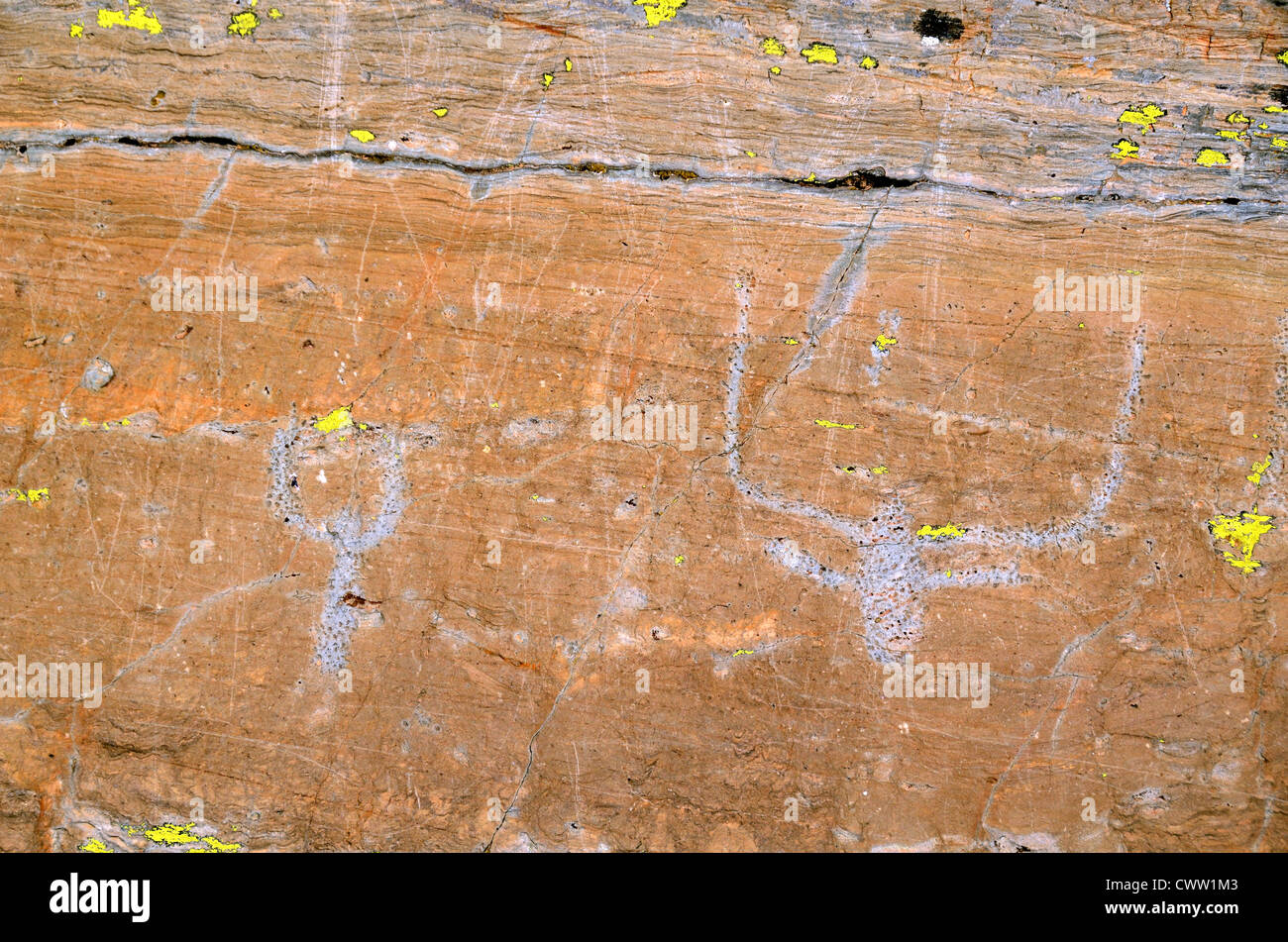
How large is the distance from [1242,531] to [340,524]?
459cm

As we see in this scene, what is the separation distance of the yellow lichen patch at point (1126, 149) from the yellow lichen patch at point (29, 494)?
5.74 meters

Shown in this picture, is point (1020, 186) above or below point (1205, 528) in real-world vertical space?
above

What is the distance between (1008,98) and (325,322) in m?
3.74

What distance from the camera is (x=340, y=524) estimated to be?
13.0ft

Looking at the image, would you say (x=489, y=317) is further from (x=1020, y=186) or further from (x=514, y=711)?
(x=1020, y=186)

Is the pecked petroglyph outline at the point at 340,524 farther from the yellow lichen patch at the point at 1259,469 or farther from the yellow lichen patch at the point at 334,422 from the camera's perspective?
the yellow lichen patch at the point at 1259,469

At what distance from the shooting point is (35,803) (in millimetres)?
3943

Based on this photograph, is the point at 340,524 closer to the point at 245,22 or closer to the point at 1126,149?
the point at 245,22

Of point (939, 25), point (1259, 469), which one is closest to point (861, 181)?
point (939, 25)

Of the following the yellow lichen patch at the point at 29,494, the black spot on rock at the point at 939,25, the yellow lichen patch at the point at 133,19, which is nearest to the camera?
the yellow lichen patch at the point at 29,494

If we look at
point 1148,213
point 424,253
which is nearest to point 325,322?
point 424,253

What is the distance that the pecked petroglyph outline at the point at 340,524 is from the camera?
12.9 feet

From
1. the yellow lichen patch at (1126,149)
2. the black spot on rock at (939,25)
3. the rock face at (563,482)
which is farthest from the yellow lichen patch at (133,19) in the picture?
the yellow lichen patch at (1126,149)

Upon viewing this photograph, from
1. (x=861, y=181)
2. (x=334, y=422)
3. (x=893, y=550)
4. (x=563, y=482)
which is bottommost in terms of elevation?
(x=893, y=550)
